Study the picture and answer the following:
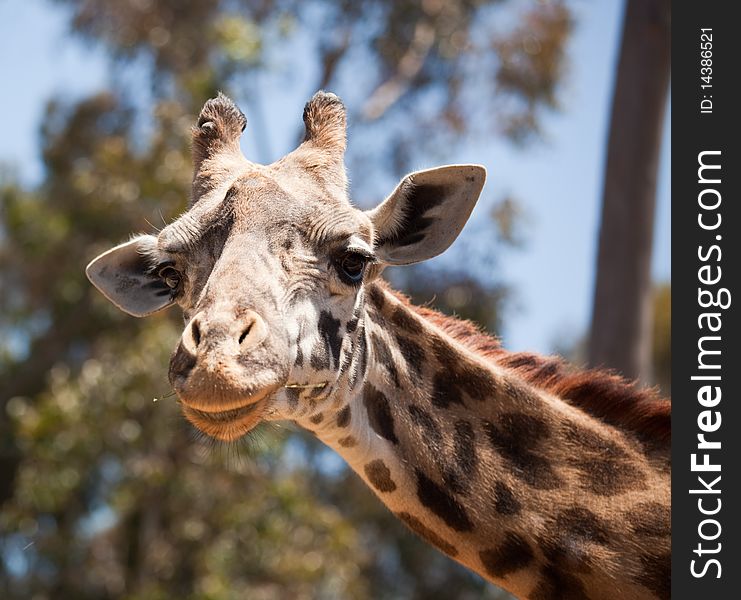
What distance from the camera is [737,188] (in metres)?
5.66

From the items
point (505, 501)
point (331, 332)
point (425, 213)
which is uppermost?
point (425, 213)

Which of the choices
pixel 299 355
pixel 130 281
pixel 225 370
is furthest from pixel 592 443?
pixel 130 281

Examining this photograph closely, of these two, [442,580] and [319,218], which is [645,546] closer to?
[319,218]

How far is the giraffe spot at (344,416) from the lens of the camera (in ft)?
18.0

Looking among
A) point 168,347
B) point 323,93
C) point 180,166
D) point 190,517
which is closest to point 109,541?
point 190,517

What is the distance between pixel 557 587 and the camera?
5195 mm

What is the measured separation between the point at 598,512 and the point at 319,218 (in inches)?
78.3

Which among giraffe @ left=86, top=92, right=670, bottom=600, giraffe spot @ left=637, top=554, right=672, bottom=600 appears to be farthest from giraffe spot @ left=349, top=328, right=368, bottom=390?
giraffe spot @ left=637, top=554, right=672, bottom=600

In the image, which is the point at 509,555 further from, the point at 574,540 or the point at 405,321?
the point at 405,321

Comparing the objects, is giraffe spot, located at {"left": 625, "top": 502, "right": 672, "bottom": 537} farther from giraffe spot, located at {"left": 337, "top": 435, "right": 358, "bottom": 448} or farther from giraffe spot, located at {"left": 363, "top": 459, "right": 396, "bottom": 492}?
giraffe spot, located at {"left": 337, "top": 435, "right": 358, "bottom": 448}

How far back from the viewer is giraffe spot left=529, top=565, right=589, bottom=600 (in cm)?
514

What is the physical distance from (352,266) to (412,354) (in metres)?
0.68

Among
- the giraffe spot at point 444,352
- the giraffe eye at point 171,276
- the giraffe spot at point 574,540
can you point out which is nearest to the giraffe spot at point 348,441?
the giraffe spot at point 444,352

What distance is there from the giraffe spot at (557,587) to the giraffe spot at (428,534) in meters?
0.44
